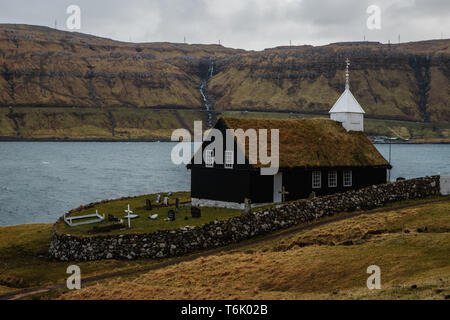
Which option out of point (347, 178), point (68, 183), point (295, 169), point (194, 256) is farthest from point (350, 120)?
point (68, 183)

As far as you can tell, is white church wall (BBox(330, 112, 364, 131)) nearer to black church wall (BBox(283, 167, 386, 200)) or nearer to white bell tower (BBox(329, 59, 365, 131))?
white bell tower (BBox(329, 59, 365, 131))

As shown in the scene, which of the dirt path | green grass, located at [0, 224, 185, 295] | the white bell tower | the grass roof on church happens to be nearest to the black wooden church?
the grass roof on church

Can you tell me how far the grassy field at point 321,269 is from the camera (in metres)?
21.5

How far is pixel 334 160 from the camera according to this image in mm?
45312

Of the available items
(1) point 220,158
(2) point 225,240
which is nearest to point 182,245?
(2) point 225,240

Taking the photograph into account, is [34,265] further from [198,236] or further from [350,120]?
[350,120]

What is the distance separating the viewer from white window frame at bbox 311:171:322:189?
4422cm

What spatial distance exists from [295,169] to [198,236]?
11.7 metres

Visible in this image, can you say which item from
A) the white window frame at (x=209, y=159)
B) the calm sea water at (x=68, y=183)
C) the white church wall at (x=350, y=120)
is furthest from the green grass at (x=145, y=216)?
the calm sea water at (x=68, y=183)

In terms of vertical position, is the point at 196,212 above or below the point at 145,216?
above

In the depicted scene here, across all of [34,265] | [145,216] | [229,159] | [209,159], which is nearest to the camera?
[34,265]

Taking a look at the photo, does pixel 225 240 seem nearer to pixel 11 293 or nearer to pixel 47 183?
pixel 11 293

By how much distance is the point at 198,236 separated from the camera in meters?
35.0
